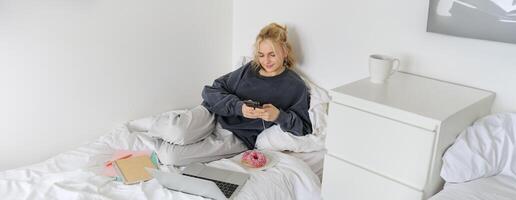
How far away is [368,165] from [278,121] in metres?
0.56

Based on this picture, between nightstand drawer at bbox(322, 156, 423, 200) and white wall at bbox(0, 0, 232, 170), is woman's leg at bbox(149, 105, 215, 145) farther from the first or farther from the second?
nightstand drawer at bbox(322, 156, 423, 200)

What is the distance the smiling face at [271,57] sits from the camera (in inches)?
84.0

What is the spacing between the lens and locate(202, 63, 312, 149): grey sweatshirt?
7.02 ft

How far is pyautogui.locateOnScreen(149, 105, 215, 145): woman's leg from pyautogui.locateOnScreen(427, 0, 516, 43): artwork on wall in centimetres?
101

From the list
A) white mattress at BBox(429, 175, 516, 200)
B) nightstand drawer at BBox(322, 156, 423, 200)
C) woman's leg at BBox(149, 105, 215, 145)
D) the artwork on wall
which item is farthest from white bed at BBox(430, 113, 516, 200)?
woman's leg at BBox(149, 105, 215, 145)

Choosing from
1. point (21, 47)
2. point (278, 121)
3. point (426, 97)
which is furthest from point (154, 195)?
point (426, 97)

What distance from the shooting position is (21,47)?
194cm

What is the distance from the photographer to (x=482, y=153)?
4.84 feet

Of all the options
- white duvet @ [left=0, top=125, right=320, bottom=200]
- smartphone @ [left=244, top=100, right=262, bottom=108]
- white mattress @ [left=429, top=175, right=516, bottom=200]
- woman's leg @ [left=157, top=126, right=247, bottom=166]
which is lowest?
white duvet @ [left=0, top=125, right=320, bottom=200]

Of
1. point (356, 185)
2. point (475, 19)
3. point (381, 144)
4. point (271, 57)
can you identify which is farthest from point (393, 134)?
point (271, 57)

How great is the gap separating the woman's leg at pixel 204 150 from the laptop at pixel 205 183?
0.13 meters

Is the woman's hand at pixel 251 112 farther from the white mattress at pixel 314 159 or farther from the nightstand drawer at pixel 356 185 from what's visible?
the nightstand drawer at pixel 356 185

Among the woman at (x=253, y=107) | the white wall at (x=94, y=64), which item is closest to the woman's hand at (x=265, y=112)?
the woman at (x=253, y=107)

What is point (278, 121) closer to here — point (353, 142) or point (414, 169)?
point (353, 142)
